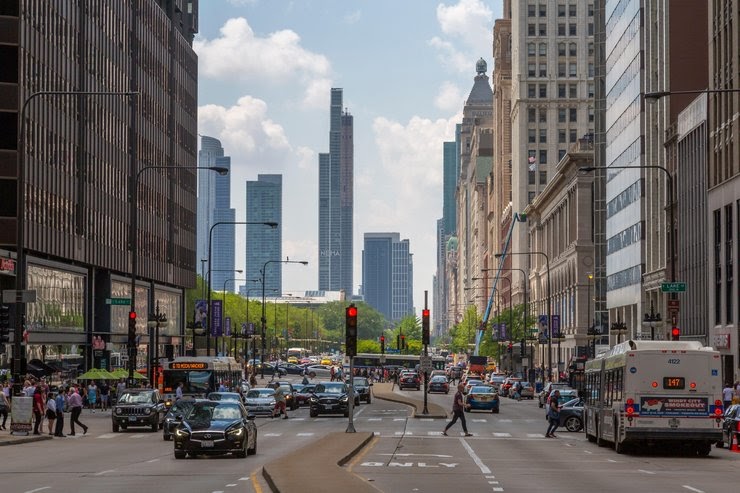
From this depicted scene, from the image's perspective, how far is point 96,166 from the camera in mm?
93875

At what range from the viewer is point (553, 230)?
165 m

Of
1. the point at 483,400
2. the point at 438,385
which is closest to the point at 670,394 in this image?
the point at 483,400

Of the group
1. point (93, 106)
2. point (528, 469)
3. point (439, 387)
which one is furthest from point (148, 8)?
point (528, 469)

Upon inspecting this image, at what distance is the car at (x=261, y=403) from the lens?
7138 cm

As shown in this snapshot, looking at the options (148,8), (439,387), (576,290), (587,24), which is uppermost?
(587,24)

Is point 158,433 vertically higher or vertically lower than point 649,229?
lower

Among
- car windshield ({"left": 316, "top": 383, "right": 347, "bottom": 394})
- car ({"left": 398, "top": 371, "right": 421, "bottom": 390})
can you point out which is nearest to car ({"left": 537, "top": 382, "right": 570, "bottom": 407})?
car windshield ({"left": 316, "top": 383, "right": 347, "bottom": 394})

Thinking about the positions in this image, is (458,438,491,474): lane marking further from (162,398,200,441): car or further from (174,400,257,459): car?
(162,398,200,441): car

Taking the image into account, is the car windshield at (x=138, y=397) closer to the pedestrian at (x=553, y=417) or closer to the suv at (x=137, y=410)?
the suv at (x=137, y=410)

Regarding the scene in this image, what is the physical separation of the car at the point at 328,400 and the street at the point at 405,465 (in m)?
15.3

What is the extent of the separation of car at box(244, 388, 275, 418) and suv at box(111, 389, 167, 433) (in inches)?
620

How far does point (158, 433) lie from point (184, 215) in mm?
73065

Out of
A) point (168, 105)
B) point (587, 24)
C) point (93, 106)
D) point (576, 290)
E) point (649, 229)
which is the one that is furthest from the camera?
point (587, 24)

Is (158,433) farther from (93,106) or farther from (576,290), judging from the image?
(576,290)
